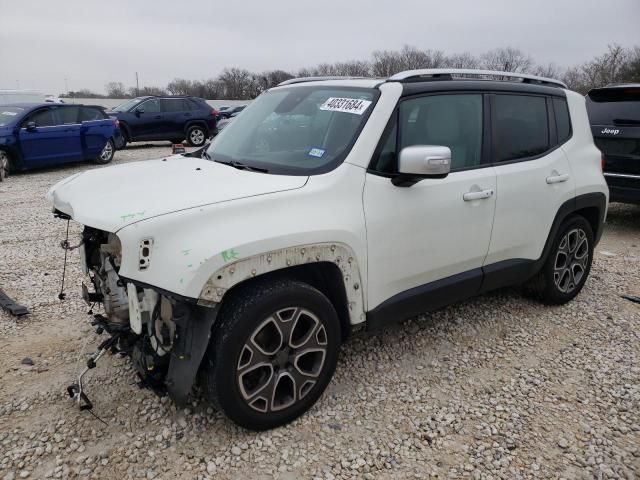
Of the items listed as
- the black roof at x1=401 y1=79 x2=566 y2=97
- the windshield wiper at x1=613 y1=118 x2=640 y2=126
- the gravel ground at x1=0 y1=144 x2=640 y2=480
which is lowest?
the gravel ground at x1=0 y1=144 x2=640 y2=480

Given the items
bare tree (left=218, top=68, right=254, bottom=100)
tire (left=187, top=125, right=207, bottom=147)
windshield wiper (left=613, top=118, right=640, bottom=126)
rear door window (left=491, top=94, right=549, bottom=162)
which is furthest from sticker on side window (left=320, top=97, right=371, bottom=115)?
bare tree (left=218, top=68, right=254, bottom=100)

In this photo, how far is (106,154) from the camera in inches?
505

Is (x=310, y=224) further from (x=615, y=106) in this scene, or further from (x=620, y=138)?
(x=615, y=106)

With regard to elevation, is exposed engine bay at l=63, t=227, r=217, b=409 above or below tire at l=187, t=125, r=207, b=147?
below

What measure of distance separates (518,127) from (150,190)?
8.86 feet

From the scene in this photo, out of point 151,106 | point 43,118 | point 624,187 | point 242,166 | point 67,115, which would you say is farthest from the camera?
point 151,106

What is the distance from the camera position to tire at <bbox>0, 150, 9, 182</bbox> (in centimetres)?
1020

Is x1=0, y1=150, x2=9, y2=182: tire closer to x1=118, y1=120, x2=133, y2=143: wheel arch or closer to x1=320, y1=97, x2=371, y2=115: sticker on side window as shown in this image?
x1=118, y1=120, x2=133, y2=143: wheel arch

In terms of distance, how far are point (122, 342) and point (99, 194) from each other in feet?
2.72

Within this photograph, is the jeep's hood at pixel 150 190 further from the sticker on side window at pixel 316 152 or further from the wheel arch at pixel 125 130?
the wheel arch at pixel 125 130

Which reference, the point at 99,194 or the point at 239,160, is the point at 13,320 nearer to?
the point at 99,194

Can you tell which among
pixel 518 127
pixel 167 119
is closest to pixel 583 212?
pixel 518 127

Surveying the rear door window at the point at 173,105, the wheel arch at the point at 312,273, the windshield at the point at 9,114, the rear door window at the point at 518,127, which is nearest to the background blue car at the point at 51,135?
the windshield at the point at 9,114

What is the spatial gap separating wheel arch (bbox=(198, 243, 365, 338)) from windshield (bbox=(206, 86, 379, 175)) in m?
0.50
